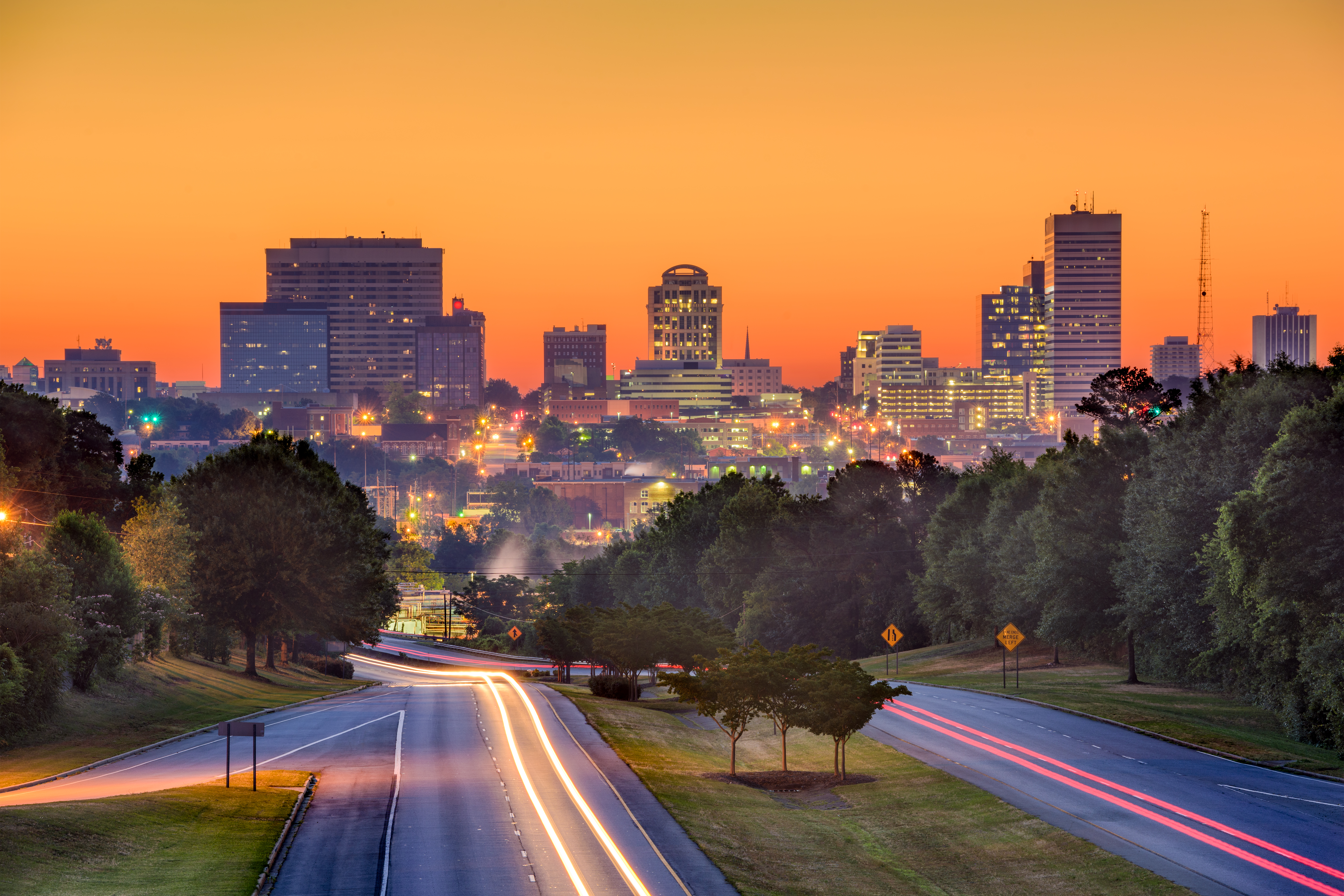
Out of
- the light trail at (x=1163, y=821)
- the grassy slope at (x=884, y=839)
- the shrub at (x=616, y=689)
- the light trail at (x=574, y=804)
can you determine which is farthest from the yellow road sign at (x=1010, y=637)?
the light trail at (x=574, y=804)

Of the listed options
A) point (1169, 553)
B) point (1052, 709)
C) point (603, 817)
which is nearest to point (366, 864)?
point (603, 817)

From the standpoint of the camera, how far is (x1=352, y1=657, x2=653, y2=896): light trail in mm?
28734

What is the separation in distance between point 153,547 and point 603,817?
43293 mm

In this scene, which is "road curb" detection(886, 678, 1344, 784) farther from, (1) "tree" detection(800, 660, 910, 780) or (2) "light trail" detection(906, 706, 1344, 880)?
(1) "tree" detection(800, 660, 910, 780)

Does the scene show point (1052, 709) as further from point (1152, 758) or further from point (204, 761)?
point (204, 761)

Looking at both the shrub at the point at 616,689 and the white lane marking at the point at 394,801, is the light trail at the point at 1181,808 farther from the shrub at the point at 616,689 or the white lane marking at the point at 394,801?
the shrub at the point at 616,689

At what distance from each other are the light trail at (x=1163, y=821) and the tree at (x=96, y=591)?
33962 millimetres

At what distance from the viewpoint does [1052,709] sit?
54.5 meters

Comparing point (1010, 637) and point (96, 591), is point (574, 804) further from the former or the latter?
point (96, 591)

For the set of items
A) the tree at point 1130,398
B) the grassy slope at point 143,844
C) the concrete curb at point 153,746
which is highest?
the tree at point 1130,398

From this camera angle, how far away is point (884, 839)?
35062 mm

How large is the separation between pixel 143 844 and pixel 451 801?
8.70 m

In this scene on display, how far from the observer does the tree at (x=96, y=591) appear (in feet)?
180

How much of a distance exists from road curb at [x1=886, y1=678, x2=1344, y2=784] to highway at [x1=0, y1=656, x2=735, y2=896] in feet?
61.3
